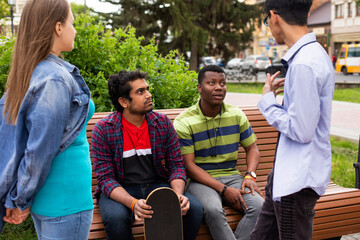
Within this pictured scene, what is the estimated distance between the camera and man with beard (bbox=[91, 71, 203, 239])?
132 inches

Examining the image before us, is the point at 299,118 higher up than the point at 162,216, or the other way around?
the point at 299,118

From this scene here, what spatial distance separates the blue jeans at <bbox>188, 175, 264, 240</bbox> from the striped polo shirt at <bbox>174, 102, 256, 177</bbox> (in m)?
0.17

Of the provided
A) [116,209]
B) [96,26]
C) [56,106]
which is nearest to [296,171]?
[56,106]

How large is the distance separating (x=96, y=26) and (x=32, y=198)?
335 centimetres

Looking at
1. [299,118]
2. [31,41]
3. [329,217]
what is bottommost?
[329,217]

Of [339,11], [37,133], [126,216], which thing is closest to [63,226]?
[37,133]

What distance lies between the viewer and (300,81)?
2238 mm

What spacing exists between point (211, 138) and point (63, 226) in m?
1.97

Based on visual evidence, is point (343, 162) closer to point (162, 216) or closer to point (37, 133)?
point (162, 216)

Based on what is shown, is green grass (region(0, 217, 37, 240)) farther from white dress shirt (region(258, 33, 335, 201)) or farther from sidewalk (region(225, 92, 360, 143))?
sidewalk (region(225, 92, 360, 143))

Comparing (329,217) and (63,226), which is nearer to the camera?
(63,226)

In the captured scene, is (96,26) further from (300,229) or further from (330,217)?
(300,229)

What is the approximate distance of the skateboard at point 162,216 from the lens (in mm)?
3012

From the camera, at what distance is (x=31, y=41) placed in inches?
82.0
